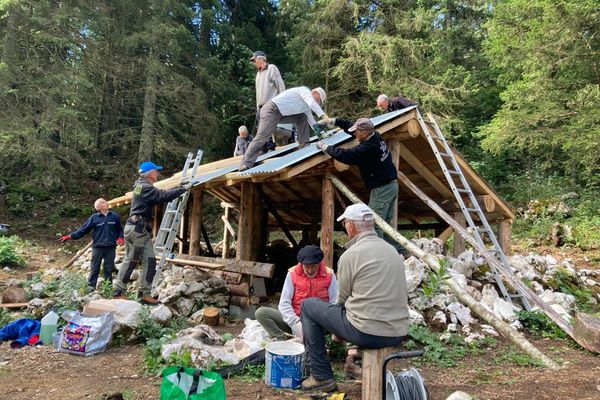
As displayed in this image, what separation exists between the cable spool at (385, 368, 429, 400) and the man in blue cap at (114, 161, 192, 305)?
14.9 ft

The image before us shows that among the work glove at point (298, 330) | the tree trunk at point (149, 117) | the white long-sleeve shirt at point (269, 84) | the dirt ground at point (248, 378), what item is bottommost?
the dirt ground at point (248, 378)

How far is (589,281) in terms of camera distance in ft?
30.4

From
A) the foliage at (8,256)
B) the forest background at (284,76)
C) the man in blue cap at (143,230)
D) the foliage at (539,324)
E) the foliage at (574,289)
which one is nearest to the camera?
the foliage at (539,324)

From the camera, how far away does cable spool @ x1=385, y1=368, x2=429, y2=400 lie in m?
3.19

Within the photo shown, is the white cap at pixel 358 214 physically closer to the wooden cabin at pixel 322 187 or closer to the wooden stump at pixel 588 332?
the wooden cabin at pixel 322 187

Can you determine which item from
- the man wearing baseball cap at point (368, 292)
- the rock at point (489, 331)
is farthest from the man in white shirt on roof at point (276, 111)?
the rock at point (489, 331)

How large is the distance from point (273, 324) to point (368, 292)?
72.4 inches

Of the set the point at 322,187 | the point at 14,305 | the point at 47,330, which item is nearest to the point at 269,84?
the point at 322,187

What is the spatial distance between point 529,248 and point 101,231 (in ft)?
42.1

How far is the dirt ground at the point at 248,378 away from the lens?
3899 mm

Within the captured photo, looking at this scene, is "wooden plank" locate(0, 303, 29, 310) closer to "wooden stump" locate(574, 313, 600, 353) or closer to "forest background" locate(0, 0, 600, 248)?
"forest background" locate(0, 0, 600, 248)

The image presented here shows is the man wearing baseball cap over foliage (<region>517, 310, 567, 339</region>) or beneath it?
over

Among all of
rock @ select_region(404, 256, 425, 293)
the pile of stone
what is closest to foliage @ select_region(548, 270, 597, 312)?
the pile of stone

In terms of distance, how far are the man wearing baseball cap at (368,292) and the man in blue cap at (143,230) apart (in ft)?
12.9
